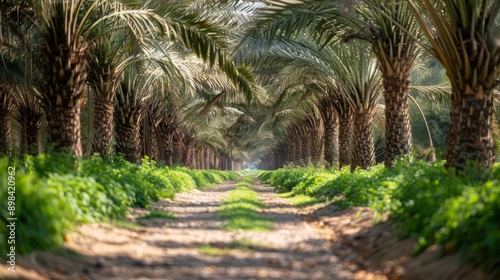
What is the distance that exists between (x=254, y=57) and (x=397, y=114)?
4497 millimetres

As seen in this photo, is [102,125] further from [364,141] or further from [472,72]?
[472,72]

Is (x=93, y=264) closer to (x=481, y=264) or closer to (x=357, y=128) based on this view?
(x=481, y=264)

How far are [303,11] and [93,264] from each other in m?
8.65

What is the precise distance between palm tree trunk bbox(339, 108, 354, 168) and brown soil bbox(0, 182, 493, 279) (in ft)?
48.4

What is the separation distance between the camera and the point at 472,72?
1056 cm

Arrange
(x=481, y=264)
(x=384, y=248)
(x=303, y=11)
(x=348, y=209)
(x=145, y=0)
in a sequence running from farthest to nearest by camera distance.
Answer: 1. (x=145, y=0)
2. (x=303, y=11)
3. (x=348, y=209)
4. (x=384, y=248)
5. (x=481, y=264)

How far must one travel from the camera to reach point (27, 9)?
15617 millimetres

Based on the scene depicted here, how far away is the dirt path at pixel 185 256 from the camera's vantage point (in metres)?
5.98

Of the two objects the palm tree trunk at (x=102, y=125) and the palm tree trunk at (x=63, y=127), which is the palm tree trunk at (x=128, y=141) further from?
the palm tree trunk at (x=63, y=127)

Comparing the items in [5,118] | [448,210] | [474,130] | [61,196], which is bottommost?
[448,210]

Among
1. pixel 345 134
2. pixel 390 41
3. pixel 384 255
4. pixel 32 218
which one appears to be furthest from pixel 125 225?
pixel 345 134

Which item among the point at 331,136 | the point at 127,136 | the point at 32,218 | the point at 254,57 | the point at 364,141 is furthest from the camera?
the point at 331,136

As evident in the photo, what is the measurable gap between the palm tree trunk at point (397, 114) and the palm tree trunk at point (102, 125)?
7588 mm

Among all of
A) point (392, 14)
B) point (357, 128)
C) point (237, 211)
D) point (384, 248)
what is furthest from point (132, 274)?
point (357, 128)
